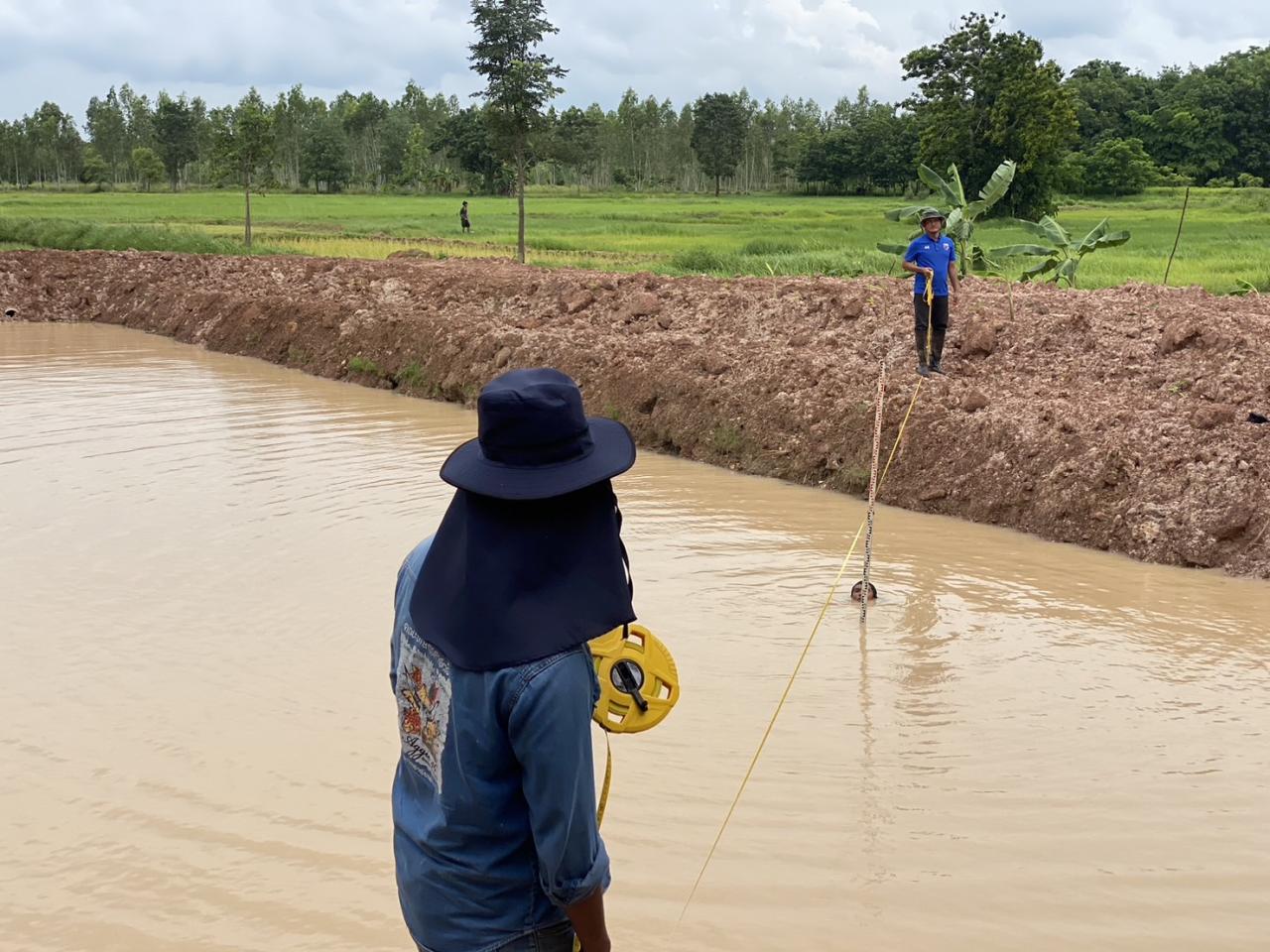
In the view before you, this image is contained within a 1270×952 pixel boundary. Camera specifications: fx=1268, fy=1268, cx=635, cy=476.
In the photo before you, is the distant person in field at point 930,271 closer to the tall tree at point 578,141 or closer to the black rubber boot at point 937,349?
the black rubber boot at point 937,349

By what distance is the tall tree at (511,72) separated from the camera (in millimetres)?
24547

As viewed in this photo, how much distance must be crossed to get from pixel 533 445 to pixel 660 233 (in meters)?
34.6

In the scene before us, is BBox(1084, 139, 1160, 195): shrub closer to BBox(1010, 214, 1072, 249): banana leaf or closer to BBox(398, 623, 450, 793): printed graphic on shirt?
BBox(1010, 214, 1072, 249): banana leaf

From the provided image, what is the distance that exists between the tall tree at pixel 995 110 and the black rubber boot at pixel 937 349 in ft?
86.1

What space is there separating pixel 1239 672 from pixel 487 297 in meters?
12.3

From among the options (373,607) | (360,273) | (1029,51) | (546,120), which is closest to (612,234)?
(546,120)

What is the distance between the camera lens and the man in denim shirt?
188 cm

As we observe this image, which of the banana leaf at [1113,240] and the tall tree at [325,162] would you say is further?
the tall tree at [325,162]

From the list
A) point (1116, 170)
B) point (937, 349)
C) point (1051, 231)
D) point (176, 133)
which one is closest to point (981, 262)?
point (1051, 231)

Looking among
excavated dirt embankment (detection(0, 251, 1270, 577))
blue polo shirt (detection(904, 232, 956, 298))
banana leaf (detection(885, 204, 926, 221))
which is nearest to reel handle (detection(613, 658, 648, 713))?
excavated dirt embankment (detection(0, 251, 1270, 577))

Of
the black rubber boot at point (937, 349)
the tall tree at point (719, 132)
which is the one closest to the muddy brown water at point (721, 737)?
the black rubber boot at point (937, 349)

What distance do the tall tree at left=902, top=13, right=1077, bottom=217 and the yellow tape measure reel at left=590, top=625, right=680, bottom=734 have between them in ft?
117

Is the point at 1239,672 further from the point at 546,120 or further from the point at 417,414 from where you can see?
the point at 546,120

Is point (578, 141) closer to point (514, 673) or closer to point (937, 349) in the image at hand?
point (937, 349)
